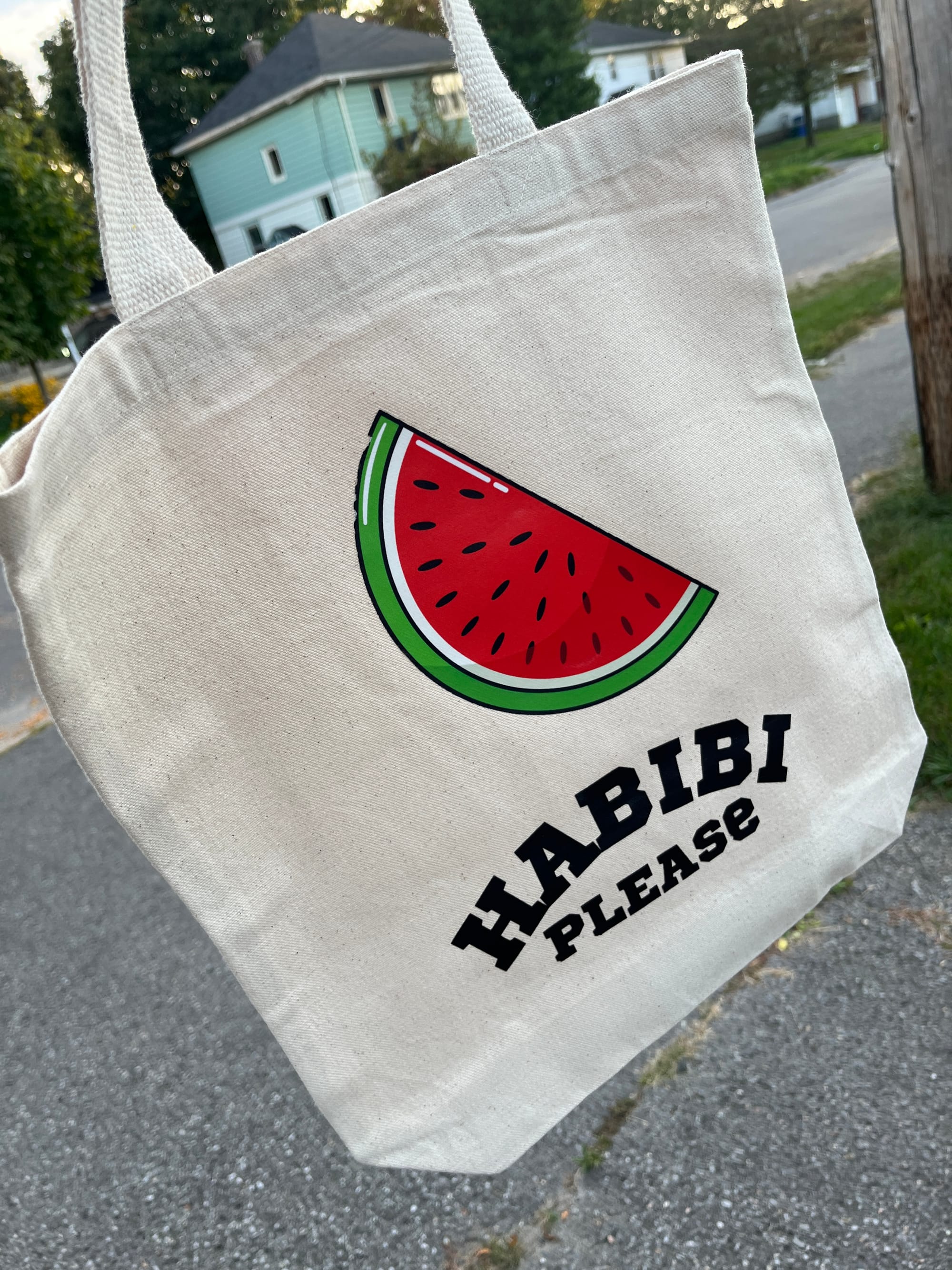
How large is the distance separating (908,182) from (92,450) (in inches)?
144

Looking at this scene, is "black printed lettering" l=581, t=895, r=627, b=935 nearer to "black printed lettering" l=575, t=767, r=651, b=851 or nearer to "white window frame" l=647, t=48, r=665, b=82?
"black printed lettering" l=575, t=767, r=651, b=851

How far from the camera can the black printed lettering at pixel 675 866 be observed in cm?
106

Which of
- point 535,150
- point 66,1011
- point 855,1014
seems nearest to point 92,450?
point 535,150

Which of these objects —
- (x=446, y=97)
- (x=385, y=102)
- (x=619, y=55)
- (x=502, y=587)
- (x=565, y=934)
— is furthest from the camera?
(x=385, y=102)

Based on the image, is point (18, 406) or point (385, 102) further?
point (385, 102)

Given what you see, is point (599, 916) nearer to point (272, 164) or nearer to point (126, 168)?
point (126, 168)

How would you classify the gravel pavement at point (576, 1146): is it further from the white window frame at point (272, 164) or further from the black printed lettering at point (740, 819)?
the white window frame at point (272, 164)

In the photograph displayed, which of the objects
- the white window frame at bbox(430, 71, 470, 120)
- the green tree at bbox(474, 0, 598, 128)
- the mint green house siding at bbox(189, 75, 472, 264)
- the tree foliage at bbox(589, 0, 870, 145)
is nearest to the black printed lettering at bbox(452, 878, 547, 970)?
the tree foliage at bbox(589, 0, 870, 145)

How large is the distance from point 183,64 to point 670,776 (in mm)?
42458

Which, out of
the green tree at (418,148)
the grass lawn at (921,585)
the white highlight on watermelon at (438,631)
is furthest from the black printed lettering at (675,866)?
the green tree at (418,148)

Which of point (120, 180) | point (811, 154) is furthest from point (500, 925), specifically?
point (811, 154)

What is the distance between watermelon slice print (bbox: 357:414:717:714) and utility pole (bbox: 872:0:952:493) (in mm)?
3231

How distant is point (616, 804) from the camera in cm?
101

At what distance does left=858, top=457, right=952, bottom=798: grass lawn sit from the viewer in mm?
2730
